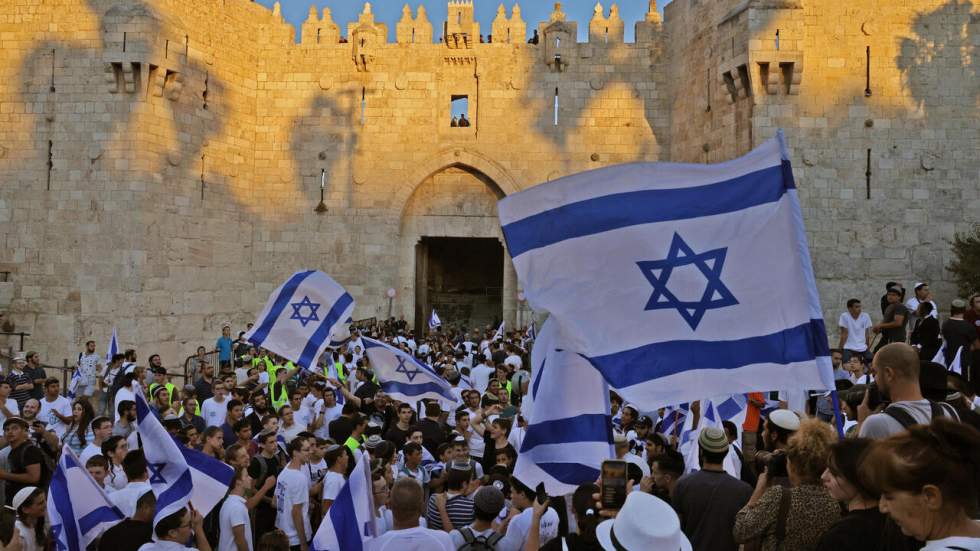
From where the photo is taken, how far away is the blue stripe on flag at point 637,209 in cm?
434

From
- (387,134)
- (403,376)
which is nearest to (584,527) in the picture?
(403,376)

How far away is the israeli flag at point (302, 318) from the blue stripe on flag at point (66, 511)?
4.54m

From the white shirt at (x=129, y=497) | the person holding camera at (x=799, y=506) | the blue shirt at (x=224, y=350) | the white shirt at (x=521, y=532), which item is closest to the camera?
the person holding camera at (x=799, y=506)

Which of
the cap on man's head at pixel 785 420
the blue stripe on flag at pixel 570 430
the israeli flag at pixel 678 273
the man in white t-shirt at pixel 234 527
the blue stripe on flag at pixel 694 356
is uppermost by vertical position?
the israeli flag at pixel 678 273

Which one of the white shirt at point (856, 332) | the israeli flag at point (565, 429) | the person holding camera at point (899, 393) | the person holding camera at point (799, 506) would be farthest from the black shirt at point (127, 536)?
the white shirt at point (856, 332)

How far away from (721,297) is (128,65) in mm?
16670

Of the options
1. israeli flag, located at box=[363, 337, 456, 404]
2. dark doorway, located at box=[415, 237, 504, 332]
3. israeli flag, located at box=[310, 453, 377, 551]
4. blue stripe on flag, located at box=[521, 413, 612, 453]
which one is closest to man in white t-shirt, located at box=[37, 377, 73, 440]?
israeli flag, located at box=[363, 337, 456, 404]

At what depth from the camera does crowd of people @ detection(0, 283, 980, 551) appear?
2.82 meters

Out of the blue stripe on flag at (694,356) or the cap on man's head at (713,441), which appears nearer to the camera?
the blue stripe on flag at (694,356)

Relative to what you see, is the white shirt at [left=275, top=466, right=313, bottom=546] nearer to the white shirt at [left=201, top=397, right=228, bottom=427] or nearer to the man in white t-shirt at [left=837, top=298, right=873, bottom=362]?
the white shirt at [left=201, top=397, right=228, bottom=427]

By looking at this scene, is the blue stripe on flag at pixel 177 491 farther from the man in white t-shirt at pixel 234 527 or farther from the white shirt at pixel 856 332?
the white shirt at pixel 856 332

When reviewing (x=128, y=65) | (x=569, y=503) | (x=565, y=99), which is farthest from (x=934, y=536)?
(x=565, y=99)

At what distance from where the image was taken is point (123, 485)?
6238mm

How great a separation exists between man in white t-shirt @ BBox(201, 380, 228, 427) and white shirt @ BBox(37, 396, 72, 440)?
4.58 ft
